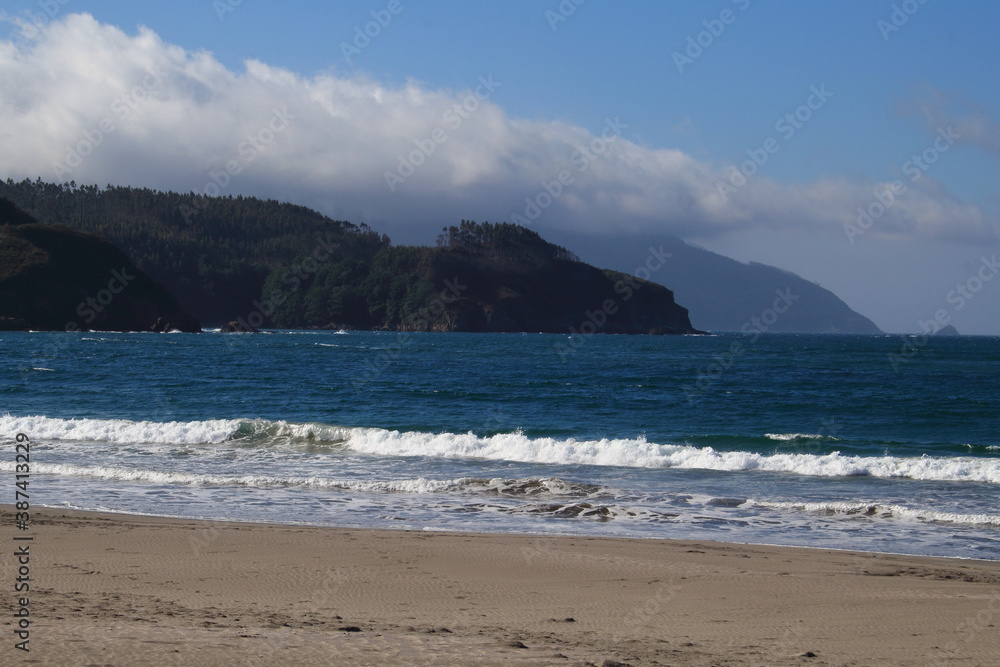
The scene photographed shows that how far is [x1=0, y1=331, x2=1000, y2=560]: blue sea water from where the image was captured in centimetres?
1323

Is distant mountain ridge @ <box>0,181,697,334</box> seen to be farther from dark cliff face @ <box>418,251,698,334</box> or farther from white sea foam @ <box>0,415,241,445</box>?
white sea foam @ <box>0,415,241,445</box>

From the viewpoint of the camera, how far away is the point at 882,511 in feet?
45.2

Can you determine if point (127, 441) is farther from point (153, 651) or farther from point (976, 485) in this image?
point (976, 485)

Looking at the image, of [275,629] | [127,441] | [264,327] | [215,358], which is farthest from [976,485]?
[264,327]

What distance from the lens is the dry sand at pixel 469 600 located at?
233 inches

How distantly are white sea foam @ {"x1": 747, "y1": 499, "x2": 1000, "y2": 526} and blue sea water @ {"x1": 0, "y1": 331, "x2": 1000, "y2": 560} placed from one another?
0.05 metres

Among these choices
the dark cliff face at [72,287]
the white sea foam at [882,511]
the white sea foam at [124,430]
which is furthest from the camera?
the dark cliff face at [72,287]

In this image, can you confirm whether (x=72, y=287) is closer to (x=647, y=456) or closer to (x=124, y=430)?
(x=124, y=430)

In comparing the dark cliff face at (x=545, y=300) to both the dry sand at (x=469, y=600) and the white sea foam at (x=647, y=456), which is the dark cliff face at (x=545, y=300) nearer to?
the white sea foam at (x=647, y=456)

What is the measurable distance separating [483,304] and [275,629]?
541ft

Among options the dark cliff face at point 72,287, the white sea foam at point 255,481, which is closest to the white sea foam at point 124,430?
the white sea foam at point 255,481

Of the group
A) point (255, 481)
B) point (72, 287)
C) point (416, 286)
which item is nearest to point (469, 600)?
point (255, 481)

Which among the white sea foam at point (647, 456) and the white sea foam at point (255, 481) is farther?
the white sea foam at point (647, 456)

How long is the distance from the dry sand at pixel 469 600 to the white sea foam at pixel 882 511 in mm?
3324
